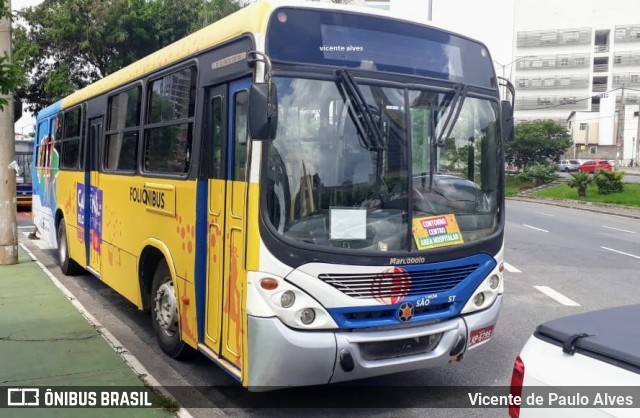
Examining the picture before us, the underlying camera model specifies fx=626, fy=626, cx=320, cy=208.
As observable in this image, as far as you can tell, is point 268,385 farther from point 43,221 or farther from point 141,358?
point 43,221

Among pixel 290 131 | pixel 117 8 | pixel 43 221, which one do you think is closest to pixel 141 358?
pixel 290 131

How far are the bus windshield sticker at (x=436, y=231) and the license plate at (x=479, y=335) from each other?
2.42 ft

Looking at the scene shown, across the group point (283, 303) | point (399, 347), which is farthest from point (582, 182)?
point (283, 303)

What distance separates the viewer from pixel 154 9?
2277cm

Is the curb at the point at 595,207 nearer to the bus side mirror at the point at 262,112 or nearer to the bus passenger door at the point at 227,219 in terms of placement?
the bus passenger door at the point at 227,219

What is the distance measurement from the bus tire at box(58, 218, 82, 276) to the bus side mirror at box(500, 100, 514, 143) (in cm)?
755

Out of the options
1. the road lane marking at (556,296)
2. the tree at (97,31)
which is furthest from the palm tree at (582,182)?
the road lane marking at (556,296)

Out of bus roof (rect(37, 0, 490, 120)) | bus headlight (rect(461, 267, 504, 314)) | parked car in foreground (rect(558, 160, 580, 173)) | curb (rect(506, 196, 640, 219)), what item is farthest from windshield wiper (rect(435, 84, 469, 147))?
parked car in foreground (rect(558, 160, 580, 173))

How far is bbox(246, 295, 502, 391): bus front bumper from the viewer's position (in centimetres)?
419

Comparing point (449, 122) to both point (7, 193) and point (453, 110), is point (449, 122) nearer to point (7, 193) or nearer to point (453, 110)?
point (453, 110)

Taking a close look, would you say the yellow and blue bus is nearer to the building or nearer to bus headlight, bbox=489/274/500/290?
bus headlight, bbox=489/274/500/290

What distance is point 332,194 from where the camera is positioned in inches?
175

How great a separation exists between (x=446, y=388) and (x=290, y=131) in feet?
8.79

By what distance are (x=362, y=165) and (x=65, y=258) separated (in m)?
7.55
